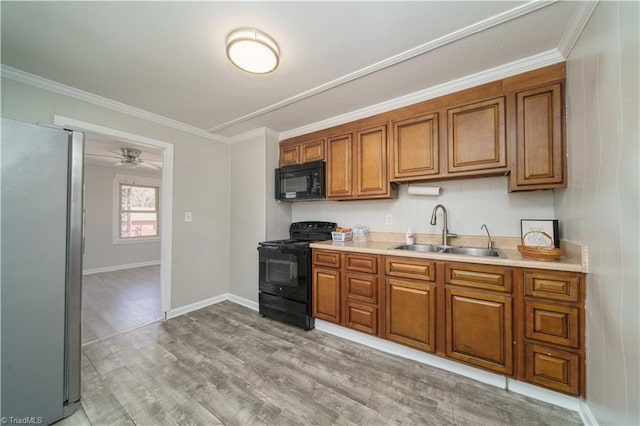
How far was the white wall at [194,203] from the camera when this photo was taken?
2580 mm

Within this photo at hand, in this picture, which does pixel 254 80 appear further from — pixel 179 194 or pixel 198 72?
pixel 179 194

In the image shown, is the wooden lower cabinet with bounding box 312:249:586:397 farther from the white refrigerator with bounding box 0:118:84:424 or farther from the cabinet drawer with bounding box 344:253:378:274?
the white refrigerator with bounding box 0:118:84:424

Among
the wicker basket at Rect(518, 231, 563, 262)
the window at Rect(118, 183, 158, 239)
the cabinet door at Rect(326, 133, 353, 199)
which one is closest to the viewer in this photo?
the wicker basket at Rect(518, 231, 563, 262)

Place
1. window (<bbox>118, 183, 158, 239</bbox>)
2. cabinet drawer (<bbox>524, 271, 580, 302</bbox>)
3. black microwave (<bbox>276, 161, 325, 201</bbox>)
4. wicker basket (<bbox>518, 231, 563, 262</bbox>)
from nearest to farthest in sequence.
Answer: cabinet drawer (<bbox>524, 271, 580, 302</bbox>) → wicker basket (<bbox>518, 231, 563, 262</bbox>) → black microwave (<bbox>276, 161, 325, 201</bbox>) → window (<bbox>118, 183, 158, 239</bbox>)

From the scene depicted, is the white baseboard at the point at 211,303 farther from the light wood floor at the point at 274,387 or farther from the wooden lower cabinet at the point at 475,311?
the wooden lower cabinet at the point at 475,311

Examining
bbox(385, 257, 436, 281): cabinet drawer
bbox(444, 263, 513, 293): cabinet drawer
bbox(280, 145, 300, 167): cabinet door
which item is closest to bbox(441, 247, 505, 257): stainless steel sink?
bbox(444, 263, 513, 293): cabinet drawer

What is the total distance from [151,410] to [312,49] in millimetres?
2650

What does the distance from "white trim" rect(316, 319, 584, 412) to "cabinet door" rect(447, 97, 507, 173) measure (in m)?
1.57

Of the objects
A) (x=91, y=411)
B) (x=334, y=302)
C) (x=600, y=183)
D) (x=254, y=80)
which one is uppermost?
(x=254, y=80)

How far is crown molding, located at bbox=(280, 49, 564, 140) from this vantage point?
169cm

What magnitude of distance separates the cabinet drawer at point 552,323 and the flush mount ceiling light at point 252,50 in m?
2.38

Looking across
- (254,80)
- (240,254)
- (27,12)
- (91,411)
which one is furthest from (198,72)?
(91,411)

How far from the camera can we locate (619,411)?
1.03m

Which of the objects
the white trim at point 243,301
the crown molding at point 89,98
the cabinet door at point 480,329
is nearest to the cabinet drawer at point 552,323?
the cabinet door at point 480,329
